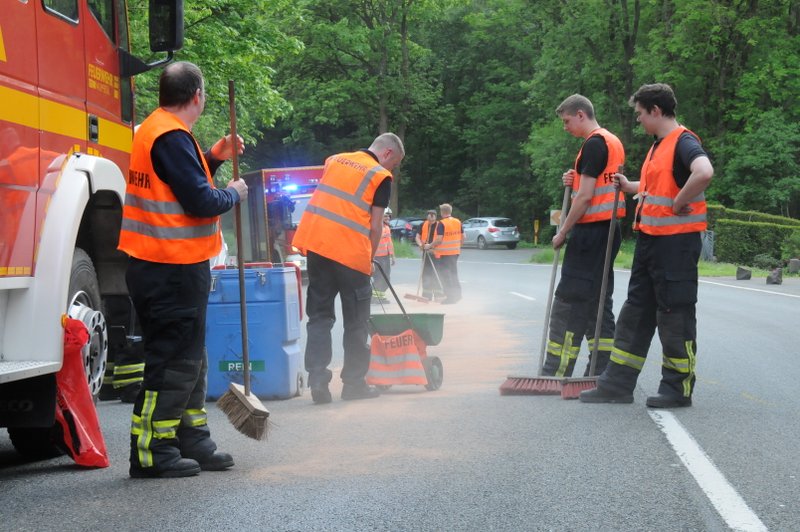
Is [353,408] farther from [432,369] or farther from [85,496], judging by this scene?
[85,496]

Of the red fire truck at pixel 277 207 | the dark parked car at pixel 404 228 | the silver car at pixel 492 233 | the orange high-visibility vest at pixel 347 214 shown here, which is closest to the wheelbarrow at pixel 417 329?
the orange high-visibility vest at pixel 347 214

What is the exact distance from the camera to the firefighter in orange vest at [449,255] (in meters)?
20.1

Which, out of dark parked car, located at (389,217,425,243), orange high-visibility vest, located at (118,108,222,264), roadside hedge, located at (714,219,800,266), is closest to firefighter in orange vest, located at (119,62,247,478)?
orange high-visibility vest, located at (118,108,222,264)

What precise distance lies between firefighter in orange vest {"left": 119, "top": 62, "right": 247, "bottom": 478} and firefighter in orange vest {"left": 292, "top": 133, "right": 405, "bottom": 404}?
264 cm

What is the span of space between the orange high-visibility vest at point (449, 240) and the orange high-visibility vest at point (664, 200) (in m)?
13.2

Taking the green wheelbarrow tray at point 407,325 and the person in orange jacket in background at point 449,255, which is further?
the person in orange jacket in background at point 449,255

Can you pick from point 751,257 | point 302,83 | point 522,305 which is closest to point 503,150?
point 302,83

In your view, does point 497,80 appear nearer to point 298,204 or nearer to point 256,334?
point 298,204

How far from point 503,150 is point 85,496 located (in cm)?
5602

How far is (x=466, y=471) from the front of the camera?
17.7 feet

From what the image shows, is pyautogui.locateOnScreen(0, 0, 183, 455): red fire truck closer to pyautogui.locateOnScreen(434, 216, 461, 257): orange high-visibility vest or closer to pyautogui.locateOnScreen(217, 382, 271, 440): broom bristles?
pyautogui.locateOnScreen(217, 382, 271, 440): broom bristles

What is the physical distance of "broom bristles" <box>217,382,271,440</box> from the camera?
5512 mm

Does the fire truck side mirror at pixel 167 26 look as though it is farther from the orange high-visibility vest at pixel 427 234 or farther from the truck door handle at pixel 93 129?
the orange high-visibility vest at pixel 427 234

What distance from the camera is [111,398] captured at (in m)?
7.91
